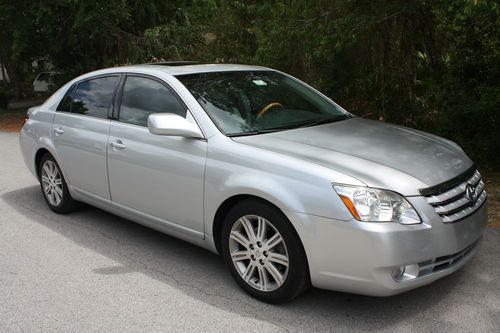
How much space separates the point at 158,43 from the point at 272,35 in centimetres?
761

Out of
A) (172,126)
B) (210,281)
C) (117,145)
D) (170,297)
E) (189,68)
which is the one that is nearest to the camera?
→ (170,297)

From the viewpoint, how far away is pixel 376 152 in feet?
12.6

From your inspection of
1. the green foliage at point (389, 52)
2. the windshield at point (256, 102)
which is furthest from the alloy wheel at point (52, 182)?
the green foliage at point (389, 52)

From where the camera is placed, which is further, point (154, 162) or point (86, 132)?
point (86, 132)

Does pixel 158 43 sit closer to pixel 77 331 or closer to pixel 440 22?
pixel 440 22

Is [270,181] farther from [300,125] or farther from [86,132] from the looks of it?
[86,132]

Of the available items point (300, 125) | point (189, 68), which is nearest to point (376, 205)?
point (300, 125)

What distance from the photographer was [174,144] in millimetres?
4340

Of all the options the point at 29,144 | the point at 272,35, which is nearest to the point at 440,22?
the point at 272,35

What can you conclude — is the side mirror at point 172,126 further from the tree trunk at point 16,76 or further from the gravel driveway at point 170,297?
the tree trunk at point 16,76

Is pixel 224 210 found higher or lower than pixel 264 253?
higher

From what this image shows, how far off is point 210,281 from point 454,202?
6.26 ft

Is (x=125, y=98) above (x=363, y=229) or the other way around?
above

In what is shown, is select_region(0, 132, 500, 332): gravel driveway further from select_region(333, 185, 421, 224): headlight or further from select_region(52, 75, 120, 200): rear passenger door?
select_region(333, 185, 421, 224): headlight
